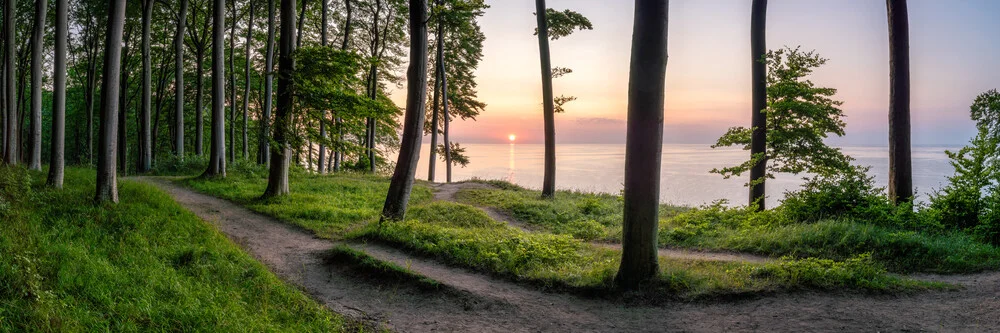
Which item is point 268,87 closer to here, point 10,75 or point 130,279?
point 10,75

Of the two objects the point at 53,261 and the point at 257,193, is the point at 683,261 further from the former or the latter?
the point at 257,193

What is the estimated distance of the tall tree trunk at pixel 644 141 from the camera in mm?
6086

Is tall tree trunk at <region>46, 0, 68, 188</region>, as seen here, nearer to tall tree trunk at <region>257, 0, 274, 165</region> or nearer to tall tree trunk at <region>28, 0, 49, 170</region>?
tall tree trunk at <region>28, 0, 49, 170</region>

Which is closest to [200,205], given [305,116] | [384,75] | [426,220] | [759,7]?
[305,116]

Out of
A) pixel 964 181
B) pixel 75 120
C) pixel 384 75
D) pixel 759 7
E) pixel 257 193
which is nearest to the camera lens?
pixel 964 181

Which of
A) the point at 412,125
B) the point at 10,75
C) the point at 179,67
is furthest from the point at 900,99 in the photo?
the point at 10,75

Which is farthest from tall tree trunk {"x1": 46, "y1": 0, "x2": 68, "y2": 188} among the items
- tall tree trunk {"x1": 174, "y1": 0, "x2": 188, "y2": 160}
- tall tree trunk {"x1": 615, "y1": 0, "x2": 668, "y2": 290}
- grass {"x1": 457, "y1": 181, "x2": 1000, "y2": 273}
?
tall tree trunk {"x1": 615, "y1": 0, "x2": 668, "y2": 290}

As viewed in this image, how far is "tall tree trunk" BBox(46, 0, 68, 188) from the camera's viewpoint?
37.5ft

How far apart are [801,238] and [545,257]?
494 centimetres

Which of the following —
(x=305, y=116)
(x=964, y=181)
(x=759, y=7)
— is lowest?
(x=964, y=181)

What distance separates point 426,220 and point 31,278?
7.48 m

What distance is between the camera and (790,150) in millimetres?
12312

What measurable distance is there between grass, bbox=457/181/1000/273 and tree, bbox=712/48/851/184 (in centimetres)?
211

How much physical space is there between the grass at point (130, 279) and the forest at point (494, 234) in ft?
0.11
